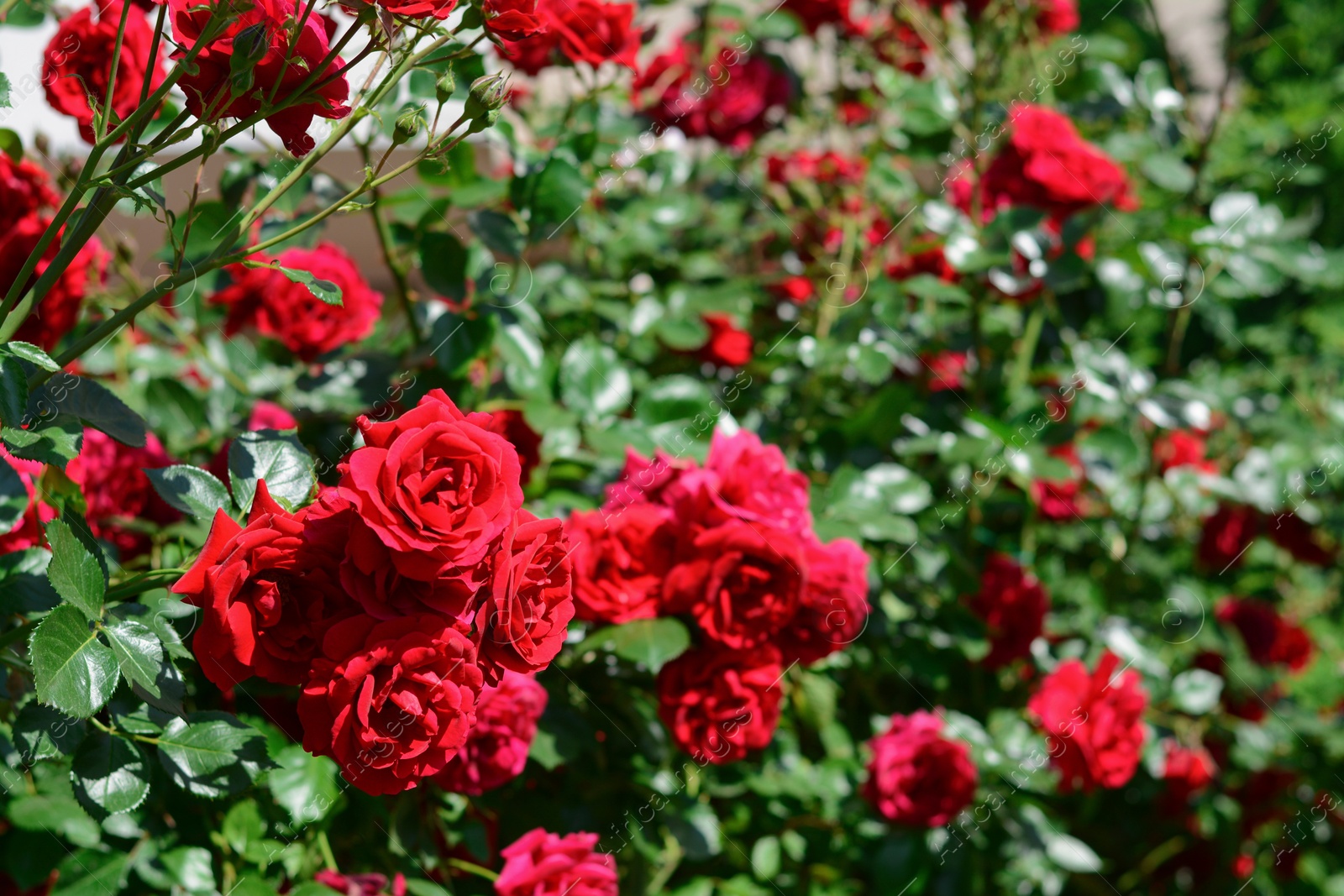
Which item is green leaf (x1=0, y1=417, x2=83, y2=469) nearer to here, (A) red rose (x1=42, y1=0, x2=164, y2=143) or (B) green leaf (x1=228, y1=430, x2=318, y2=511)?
(B) green leaf (x1=228, y1=430, x2=318, y2=511)

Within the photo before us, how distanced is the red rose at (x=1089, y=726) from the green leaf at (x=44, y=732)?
1.33 metres

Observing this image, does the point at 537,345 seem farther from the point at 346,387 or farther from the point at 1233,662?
the point at 1233,662

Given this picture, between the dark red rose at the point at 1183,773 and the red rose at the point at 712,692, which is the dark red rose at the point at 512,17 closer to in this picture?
the red rose at the point at 712,692

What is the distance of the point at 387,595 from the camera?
71cm

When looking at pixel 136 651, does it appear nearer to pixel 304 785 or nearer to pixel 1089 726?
pixel 304 785

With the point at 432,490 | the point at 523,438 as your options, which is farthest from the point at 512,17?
the point at 523,438

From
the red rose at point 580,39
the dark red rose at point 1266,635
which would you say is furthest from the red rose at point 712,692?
the dark red rose at point 1266,635

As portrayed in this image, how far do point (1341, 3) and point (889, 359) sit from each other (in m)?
4.29

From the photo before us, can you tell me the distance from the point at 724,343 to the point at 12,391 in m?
1.20

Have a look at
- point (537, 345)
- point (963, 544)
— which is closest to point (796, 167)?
point (963, 544)

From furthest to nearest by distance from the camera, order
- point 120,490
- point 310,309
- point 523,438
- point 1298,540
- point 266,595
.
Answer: point 1298,540
point 310,309
point 523,438
point 120,490
point 266,595

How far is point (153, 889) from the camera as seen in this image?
106 cm

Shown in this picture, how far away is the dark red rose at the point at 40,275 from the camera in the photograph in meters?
0.98

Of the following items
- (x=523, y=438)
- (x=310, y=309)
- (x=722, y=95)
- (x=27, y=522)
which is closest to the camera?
(x=27, y=522)
